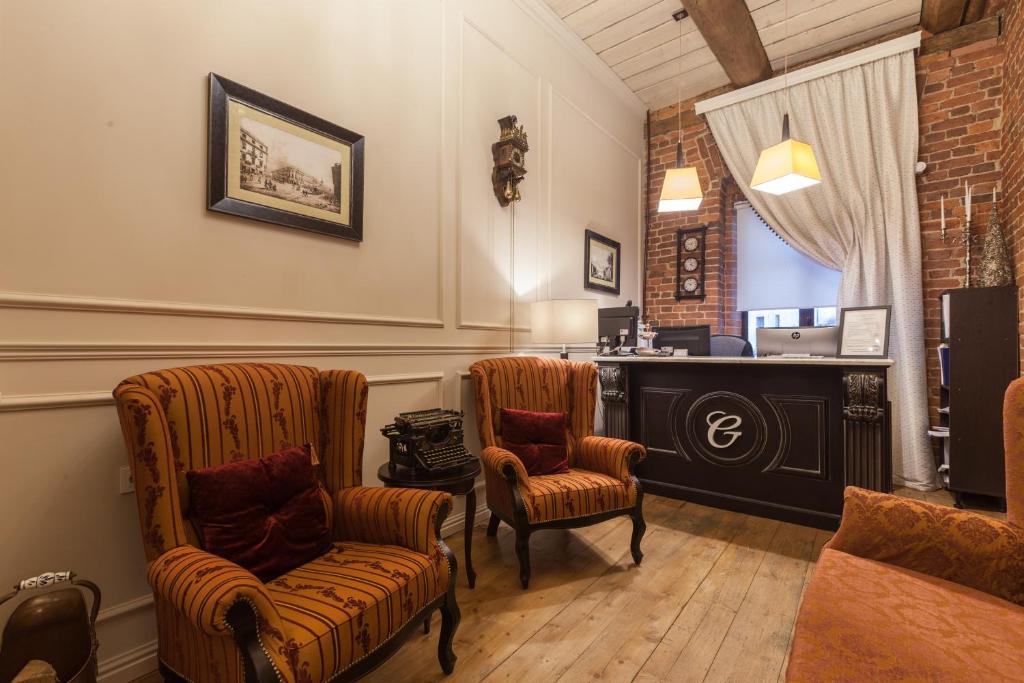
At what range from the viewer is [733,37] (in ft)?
12.6

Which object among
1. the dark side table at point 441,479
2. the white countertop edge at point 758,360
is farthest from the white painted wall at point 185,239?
the white countertop edge at point 758,360

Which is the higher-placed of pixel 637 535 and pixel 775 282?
pixel 775 282

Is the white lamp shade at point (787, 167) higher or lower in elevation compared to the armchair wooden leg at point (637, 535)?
higher

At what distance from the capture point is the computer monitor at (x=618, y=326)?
148 inches

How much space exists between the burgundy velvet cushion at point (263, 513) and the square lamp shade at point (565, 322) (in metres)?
1.83

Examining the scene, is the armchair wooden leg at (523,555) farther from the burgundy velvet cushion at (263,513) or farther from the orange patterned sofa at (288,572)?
the burgundy velvet cushion at (263,513)

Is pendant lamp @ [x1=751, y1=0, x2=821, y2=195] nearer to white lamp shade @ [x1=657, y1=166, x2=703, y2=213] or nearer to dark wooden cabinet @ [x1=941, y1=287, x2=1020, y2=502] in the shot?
white lamp shade @ [x1=657, y1=166, x2=703, y2=213]

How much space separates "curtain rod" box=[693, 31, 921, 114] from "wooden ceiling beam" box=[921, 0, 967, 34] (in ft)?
0.34

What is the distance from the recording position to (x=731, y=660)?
1.74m

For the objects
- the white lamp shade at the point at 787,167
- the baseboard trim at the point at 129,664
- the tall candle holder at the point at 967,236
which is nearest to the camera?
the baseboard trim at the point at 129,664

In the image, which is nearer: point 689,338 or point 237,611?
point 237,611

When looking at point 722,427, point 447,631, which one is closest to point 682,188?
point 722,427

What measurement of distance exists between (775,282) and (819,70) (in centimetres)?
188

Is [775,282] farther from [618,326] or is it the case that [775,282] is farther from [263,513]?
[263,513]
